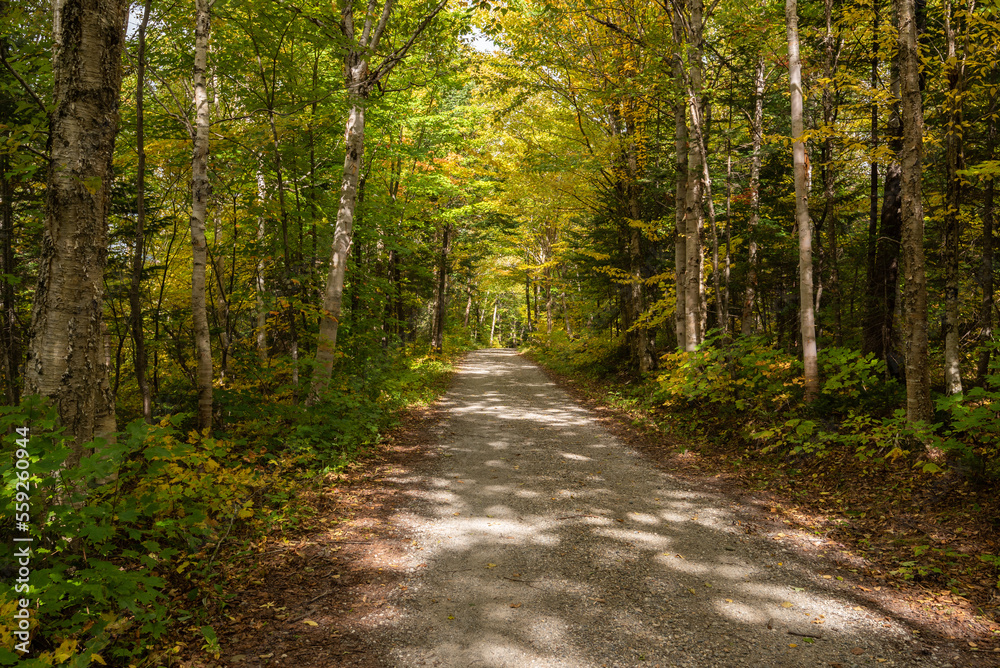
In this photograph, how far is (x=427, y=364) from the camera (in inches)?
738

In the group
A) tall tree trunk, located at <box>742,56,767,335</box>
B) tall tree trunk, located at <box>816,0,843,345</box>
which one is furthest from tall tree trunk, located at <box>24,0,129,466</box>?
tall tree trunk, located at <box>742,56,767,335</box>

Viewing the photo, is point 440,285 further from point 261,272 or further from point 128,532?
point 128,532

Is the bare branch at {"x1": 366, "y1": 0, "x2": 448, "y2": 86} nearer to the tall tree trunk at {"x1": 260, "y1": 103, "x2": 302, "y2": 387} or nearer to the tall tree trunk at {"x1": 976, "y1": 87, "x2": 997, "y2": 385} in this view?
the tall tree trunk at {"x1": 260, "y1": 103, "x2": 302, "y2": 387}

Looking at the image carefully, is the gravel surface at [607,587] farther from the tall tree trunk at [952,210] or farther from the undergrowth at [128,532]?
the tall tree trunk at [952,210]

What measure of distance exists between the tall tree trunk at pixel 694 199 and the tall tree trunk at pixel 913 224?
3.92 meters

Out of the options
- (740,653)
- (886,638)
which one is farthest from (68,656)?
(886,638)

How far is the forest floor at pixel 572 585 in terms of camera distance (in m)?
3.19

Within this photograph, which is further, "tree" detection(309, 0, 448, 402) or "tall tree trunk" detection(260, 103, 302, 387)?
"tree" detection(309, 0, 448, 402)

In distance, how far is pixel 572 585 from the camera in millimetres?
3986

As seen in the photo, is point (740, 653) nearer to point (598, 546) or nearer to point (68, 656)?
point (598, 546)

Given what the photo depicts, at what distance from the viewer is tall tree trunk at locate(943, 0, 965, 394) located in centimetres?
584

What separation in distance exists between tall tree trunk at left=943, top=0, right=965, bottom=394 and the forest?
0.16ft

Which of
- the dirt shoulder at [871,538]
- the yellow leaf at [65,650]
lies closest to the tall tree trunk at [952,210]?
the dirt shoulder at [871,538]

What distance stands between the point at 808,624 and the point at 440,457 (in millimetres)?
5333
